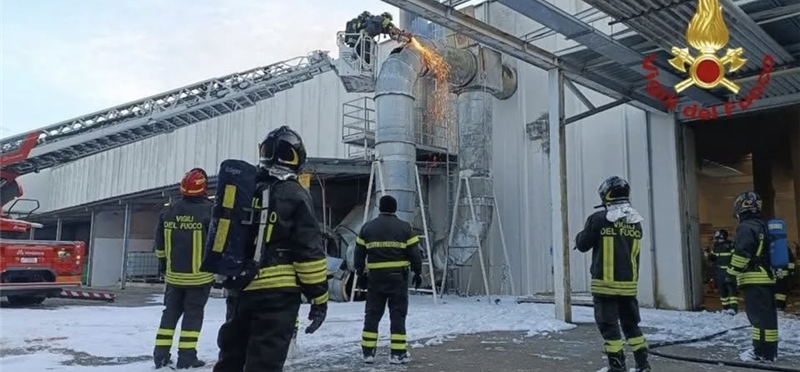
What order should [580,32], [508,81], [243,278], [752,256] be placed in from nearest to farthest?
1. [243,278]
2. [752,256]
3. [580,32]
4. [508,81]

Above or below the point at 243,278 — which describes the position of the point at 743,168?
above

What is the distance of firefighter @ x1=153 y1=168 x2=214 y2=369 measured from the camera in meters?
5.23

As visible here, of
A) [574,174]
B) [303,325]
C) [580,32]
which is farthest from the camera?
[574,174]

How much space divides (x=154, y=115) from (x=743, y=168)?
1955 cm

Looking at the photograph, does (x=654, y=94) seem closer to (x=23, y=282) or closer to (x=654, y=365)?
(x=654, y=365)

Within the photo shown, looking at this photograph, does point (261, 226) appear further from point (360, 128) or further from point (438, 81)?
point (360, 128)

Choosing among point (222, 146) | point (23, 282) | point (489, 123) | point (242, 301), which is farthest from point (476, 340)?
point (222, 146)

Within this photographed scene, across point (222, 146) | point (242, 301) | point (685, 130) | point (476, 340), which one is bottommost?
point (476, 340)

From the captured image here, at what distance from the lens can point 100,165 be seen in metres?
25.9

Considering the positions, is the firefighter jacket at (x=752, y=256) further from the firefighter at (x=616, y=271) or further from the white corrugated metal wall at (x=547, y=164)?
the white corrugated metal wall at (x=547, y=164)

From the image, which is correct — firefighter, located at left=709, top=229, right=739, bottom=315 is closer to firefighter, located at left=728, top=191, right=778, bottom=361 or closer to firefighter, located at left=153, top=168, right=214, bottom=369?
firefighter, located at left=728, top=191, right=778, bottom=361

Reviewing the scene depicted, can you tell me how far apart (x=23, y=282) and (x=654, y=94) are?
38.4 feet

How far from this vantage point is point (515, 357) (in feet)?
19.1

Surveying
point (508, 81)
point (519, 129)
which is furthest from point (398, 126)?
point (508, 81)
